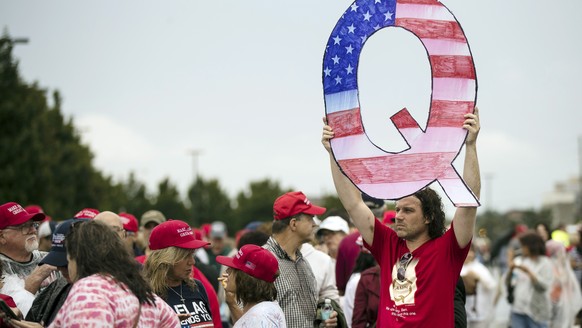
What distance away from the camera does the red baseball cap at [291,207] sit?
7.05 metres

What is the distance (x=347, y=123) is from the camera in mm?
5379

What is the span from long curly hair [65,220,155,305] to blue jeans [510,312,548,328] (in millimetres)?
9179

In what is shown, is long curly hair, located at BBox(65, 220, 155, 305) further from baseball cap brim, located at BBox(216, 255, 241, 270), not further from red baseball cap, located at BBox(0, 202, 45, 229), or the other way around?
red baseball cap, located at BBox(0, 202, 45, 229)

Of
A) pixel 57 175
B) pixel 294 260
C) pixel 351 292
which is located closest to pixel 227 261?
pixel 294 260

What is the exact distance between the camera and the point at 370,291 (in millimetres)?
7289

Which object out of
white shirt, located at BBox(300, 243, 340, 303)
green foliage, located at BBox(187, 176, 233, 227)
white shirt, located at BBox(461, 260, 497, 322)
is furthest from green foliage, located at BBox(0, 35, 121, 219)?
green foliage, located at BBox(187, 176, 233, 227)

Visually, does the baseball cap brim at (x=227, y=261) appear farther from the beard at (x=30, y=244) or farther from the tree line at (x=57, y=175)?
the tree line at (x=57, y=175)

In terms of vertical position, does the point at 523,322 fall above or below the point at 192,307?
below

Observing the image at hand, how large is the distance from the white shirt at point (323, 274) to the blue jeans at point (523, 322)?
18.3ft

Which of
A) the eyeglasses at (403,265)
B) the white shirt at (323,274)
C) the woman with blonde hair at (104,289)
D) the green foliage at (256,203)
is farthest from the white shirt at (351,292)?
the green foliage at (256,203)

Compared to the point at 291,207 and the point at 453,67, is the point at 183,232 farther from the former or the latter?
the point at 453,67

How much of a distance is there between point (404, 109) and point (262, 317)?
157 centimetres

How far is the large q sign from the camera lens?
5.16 m

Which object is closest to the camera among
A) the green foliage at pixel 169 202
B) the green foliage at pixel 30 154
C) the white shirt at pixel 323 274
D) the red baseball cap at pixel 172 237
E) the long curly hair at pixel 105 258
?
the long curly hair at pixel 105 258
